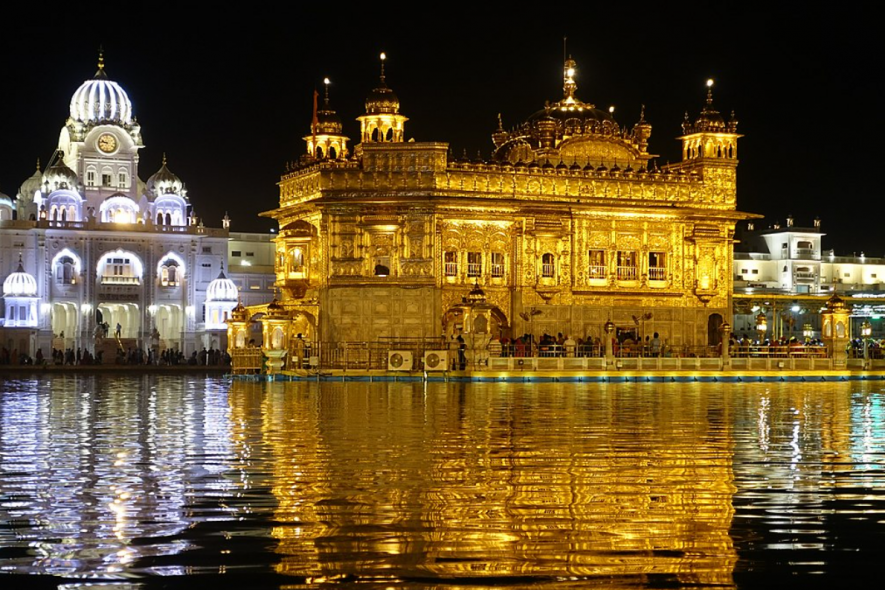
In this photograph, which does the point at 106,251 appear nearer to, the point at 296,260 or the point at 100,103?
the point at 100,103

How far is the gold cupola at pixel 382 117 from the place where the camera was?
48.6 m

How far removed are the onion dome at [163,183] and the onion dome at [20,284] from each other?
28.1ft

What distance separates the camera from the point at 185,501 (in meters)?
11.2

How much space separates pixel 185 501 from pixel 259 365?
101ft

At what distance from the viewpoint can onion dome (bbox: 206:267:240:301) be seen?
2616 inches

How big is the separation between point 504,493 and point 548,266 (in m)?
38.1

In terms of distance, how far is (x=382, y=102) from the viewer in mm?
48625

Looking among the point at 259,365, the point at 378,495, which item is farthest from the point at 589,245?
the point at 378,495

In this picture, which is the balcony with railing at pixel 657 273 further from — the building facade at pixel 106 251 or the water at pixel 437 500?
the water at pixel 437 500

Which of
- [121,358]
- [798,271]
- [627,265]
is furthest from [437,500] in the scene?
[798,271]

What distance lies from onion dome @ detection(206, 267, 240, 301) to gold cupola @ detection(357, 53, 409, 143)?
19.8 meters

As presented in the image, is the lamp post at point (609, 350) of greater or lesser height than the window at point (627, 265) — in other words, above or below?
below

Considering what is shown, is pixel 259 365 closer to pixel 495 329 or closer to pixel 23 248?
pixel 495 329

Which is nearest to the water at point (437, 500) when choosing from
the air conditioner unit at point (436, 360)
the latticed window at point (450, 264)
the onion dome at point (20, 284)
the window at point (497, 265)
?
the air conditioner unit at point (436, 360)
